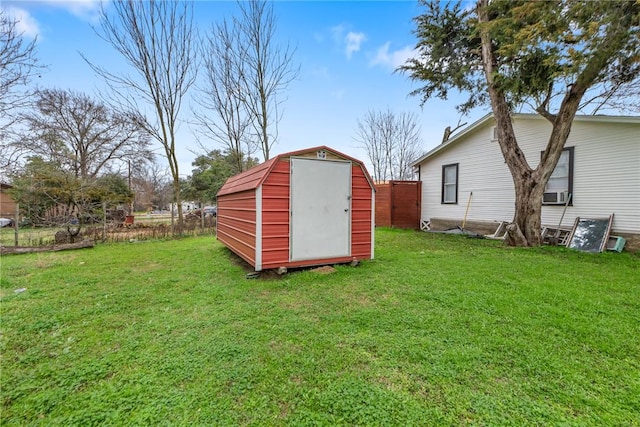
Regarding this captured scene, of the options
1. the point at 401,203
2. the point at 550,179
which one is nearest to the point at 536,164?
the point at 550,179

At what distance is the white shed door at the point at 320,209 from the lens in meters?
4.36

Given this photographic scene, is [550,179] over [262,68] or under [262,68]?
under

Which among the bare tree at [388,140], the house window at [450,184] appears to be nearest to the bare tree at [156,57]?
the house window at [450,184]

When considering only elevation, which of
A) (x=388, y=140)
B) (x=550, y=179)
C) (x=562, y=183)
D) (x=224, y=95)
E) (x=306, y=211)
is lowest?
(x=306, y=211)

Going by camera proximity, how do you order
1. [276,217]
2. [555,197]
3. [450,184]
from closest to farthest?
1. [276,217]
2. [555,197]
3. [450,184]

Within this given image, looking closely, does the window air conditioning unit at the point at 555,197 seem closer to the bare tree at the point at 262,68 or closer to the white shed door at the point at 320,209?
the white shed door at the point at 320,209

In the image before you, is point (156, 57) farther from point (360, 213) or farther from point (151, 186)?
point (151, 186)

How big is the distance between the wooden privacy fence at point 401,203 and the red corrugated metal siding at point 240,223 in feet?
21.6

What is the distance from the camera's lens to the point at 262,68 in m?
10.2

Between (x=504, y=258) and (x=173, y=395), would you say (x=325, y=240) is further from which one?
(x=504, y=258)

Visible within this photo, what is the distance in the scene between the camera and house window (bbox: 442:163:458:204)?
31.6ft

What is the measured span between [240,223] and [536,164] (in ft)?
27.3

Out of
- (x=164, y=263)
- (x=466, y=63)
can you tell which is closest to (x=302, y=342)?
(x=164, y=263)

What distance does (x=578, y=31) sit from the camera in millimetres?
5059
